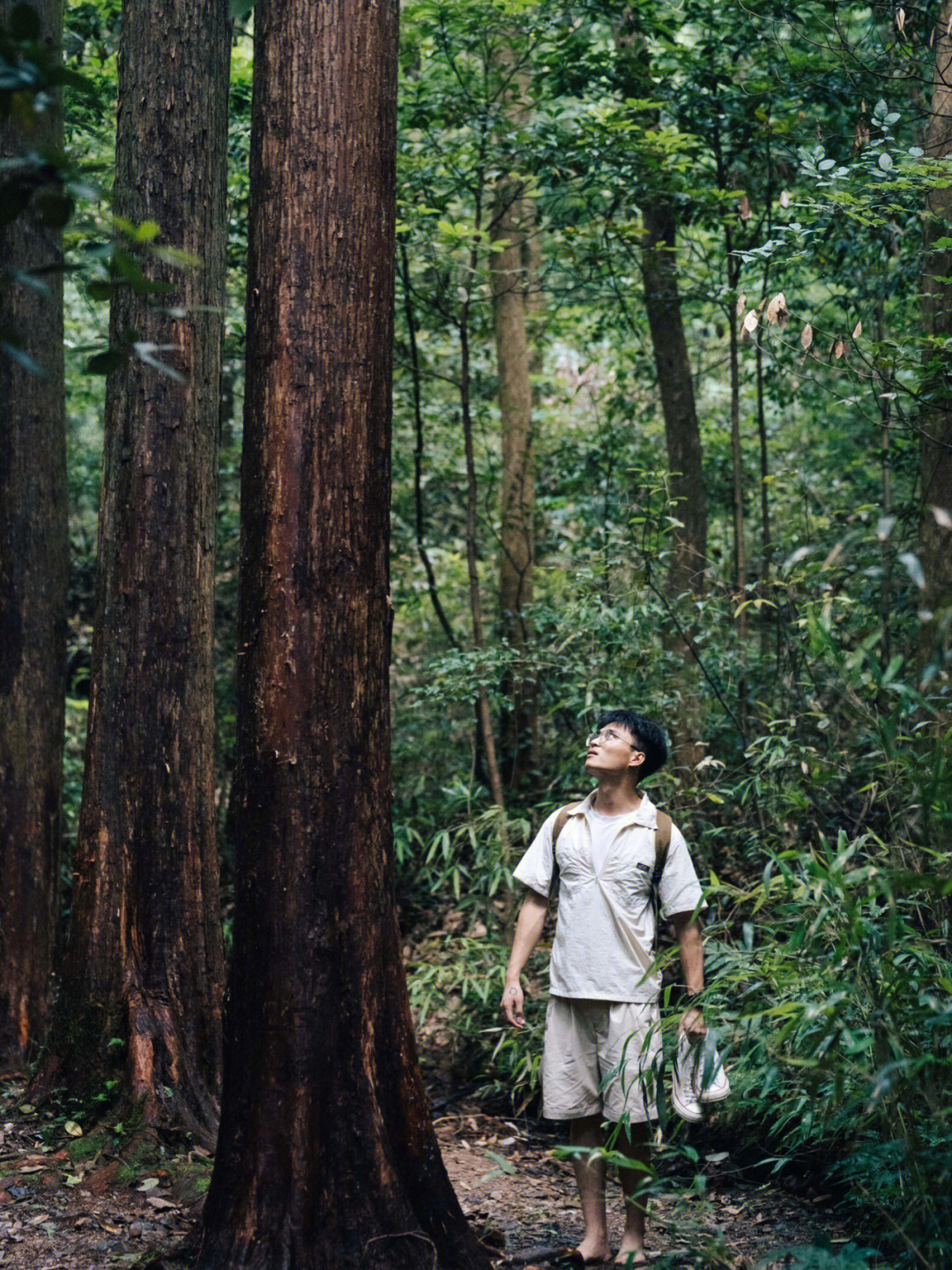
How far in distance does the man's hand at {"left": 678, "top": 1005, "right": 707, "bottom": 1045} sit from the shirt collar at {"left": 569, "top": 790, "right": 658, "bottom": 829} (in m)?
0.71

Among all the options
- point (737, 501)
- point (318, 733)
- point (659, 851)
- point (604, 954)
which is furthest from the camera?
point (737, 501)

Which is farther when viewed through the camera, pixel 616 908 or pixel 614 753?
pixel 614 753

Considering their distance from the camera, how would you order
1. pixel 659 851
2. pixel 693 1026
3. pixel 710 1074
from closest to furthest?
pixel 710 1074
pixel 693 1026
pixel 659 851

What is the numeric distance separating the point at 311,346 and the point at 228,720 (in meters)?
7.79

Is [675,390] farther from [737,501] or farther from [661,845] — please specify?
[661,845]

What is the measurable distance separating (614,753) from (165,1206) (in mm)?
2376

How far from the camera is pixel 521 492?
10.0 meters

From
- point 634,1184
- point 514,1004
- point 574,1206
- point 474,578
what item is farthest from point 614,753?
point 474,578

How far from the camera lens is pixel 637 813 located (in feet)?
14.6

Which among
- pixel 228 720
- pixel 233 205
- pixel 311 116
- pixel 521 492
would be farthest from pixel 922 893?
pixel 233 205

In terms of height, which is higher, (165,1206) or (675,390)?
(675,390)

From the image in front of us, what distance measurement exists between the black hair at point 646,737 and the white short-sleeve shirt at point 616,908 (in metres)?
0.19

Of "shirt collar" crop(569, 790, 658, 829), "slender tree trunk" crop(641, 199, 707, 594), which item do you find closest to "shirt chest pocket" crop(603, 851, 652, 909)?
"shirt collar" crop(569, 790, 658, 829)

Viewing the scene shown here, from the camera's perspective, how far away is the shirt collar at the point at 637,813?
4410mm
